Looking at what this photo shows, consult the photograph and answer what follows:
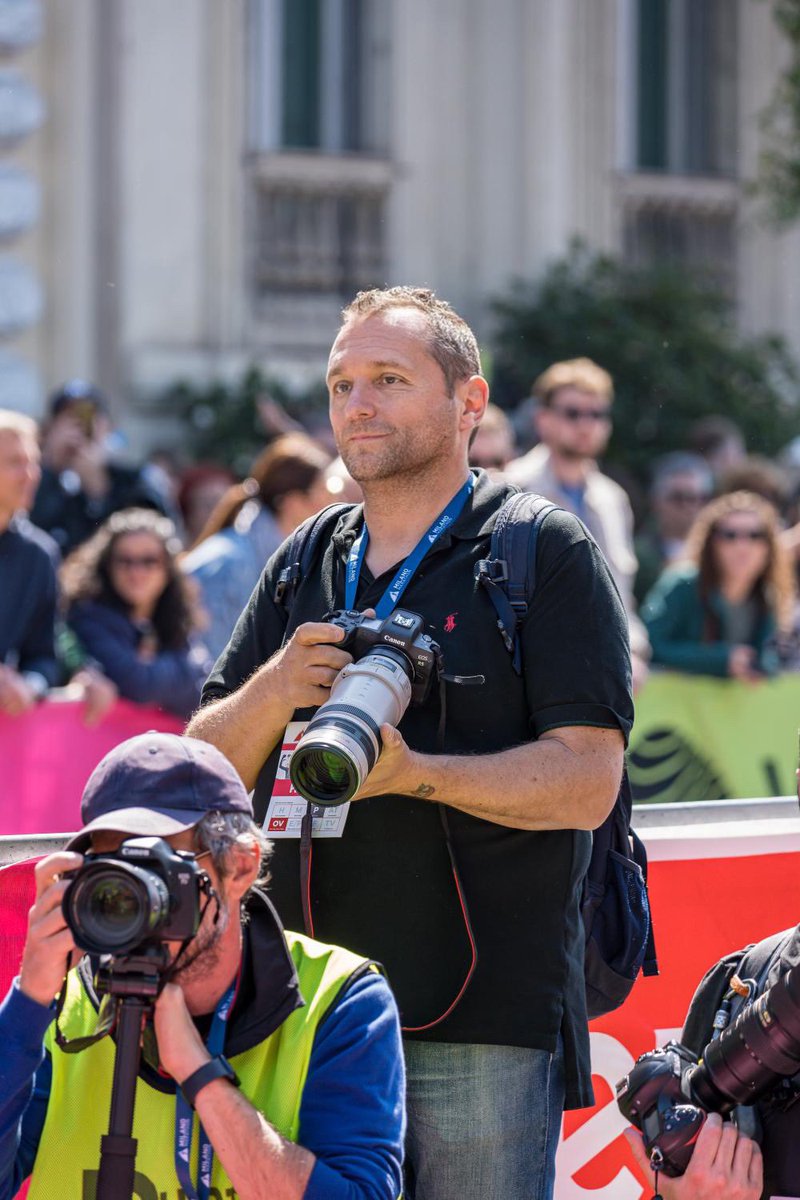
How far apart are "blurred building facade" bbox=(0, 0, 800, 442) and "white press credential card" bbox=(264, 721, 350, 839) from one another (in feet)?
29.1

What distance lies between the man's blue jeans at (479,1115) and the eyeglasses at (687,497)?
741 cm

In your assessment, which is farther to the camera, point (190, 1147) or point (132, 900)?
point (190, 1147)

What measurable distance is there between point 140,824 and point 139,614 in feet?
15.4

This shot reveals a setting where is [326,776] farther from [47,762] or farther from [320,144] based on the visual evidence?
[320,144]

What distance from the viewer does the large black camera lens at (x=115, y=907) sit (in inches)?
99.9

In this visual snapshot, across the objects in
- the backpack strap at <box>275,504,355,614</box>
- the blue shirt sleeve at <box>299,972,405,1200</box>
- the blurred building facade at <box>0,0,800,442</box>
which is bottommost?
the blue shirt sleeve at <box>299,972,405,1200</box>

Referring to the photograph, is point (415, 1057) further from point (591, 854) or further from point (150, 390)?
point (150, 390)

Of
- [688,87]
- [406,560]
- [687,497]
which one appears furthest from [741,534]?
[688,87]

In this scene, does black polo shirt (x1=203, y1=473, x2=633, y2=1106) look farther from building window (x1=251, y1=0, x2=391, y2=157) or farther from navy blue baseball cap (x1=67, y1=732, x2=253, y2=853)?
building window (x1=251, y1=0, x2=391, y2=157)

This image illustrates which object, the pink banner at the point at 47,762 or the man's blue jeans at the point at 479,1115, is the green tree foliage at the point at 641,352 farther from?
the man's blue jeans at the point at 479,1115

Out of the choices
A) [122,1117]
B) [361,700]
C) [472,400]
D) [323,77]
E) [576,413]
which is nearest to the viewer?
[122,1117]

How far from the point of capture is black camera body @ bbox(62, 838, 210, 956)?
8.34 ft

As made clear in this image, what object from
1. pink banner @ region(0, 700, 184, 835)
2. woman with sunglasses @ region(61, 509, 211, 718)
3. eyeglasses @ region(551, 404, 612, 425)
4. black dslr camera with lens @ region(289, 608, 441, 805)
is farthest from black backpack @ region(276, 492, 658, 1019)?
eyeglasses @ region(551, 404, 612, 425)

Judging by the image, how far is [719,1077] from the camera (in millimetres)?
2953
